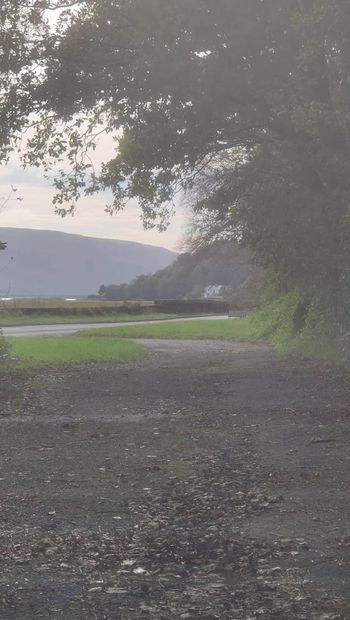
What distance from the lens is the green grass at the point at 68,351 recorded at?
67.8 ft

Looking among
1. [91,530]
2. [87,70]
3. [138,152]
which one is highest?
[87,70]

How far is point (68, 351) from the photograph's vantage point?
75.4ft

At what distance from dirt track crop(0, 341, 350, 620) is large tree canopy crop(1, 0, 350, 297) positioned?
4.23 m

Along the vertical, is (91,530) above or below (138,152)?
below

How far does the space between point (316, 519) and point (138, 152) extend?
35.1ft

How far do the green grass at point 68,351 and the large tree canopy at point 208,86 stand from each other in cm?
559

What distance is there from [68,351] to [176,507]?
53.4 feet

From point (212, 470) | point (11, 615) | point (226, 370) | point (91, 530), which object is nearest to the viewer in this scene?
point (11, 615)

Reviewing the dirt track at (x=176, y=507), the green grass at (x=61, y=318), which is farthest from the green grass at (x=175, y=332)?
the dirt track at (x=176, y=507)

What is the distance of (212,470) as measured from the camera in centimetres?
847

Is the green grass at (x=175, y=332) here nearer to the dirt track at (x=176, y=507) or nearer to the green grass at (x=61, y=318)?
the green grass at (x=61, y=318)

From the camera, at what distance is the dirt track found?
4.78 meters

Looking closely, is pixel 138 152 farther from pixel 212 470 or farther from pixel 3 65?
pixel 212 470

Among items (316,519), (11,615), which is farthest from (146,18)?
(11,615)
